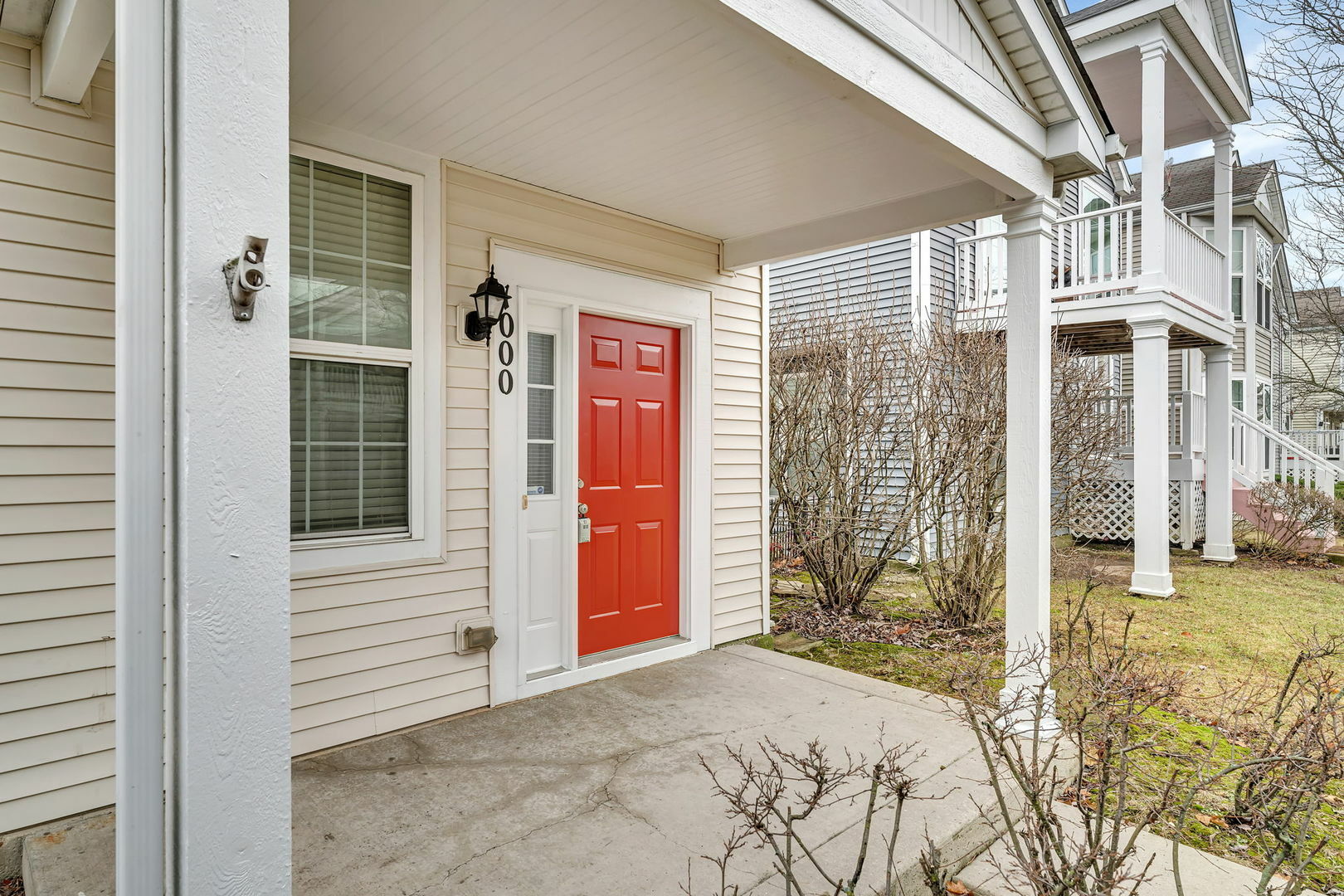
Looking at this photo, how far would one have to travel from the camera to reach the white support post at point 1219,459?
8141mm

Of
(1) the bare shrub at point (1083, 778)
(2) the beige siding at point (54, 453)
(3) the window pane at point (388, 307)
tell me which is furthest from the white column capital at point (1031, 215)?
(2) the beige siding at point (54, 453)

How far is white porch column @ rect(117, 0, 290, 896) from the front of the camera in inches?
44.8

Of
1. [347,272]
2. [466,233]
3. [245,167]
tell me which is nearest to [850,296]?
[466,233]

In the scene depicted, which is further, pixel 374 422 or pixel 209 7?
pixel 374 422

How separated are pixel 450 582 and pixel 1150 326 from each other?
21.1 feet

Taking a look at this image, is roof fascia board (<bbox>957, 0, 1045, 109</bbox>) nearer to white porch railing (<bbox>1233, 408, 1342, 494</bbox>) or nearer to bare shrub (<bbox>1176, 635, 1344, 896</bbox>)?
bare shrub (<bbox>1176, 635, 1344, 896</bbox>)

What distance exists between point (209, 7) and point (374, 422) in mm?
2197

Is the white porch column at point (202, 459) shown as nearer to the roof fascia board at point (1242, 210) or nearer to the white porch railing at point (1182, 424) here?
the white porch railing at point (1182, 424)

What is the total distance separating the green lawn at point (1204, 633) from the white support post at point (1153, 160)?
112 inches

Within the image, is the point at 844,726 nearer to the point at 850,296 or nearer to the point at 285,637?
the point at 285,637

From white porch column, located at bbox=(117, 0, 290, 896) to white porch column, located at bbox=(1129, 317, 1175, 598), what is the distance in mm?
7047

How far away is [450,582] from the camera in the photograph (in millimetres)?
3432

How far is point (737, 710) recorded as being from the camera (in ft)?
11.6

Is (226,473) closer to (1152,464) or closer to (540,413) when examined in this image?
(540,413)
